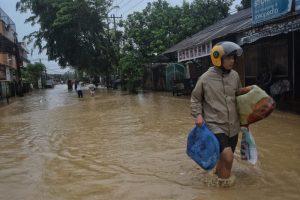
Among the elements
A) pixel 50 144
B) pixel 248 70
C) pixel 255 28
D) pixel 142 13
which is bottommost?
pixel 50 144

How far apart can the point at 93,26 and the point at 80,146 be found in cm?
3335

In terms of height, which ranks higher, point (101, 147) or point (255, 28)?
point (255, 28)

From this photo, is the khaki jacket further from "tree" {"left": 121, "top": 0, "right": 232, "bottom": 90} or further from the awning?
"tree" {"left": 121, "top": 0, "right": 232, "bottom": 90}

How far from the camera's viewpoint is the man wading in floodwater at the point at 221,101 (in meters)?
4.85

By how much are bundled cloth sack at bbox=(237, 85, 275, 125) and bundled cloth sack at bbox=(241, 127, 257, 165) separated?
0.22 meters

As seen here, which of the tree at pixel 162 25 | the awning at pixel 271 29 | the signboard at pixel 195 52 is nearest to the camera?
the awning at pixel 271 29

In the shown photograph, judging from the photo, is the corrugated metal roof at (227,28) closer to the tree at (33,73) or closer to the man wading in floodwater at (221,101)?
the man wading in floodwater at (221,101)

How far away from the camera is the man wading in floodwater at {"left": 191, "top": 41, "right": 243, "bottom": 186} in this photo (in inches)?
191

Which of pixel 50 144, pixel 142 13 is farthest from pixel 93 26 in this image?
pixel 50 144

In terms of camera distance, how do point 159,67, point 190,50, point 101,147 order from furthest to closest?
point 159,67 → point 190,50 → point 101,147

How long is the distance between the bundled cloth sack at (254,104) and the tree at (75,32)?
3514 cm

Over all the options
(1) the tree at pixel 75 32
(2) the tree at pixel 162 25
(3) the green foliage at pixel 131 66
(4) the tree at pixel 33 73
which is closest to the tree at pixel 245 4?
(2) the tree at pixel 162 25

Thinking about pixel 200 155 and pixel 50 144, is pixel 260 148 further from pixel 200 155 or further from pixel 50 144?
pixel 50 144

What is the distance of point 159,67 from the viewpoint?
33.1 meters
